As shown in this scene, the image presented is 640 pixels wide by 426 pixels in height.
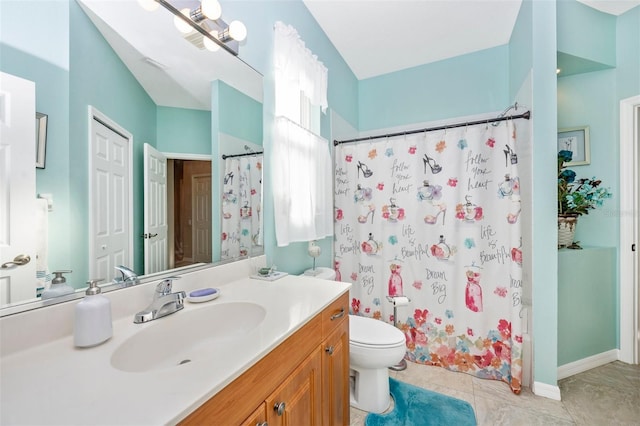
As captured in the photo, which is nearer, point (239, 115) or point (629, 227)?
point (239, 115)

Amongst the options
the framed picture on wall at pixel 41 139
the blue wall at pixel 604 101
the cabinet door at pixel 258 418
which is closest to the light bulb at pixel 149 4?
the framed picture on wall at pixel 41 139

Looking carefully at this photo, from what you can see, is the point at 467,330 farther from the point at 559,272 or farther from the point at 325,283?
the point at 325,283

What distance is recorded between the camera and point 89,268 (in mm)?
825

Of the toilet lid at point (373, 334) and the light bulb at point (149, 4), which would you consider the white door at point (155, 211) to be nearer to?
the light bulb at point (149, 4)

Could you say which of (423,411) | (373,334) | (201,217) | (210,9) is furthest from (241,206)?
(423,411)

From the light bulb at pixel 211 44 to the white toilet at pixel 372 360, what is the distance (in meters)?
1.66

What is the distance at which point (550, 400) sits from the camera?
5.34 ft

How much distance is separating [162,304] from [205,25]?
1.16 metres

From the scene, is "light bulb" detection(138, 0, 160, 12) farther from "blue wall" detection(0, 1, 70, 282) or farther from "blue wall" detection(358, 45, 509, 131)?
"blue wall" detection(358, 45, 509, 131)

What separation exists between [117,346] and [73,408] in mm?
250

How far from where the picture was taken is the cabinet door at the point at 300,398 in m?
0.77

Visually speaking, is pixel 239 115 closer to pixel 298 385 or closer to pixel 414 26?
pixel 298 385

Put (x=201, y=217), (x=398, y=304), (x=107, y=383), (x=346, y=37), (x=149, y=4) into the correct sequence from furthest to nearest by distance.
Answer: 1. (x=346, y=37)
2. (x=398, y=304)
3. (x=201, y=217)
4. (x=149, y=4)
5. (x=107, y=383)

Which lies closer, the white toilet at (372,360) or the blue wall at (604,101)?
the white toilet at (372,360)
